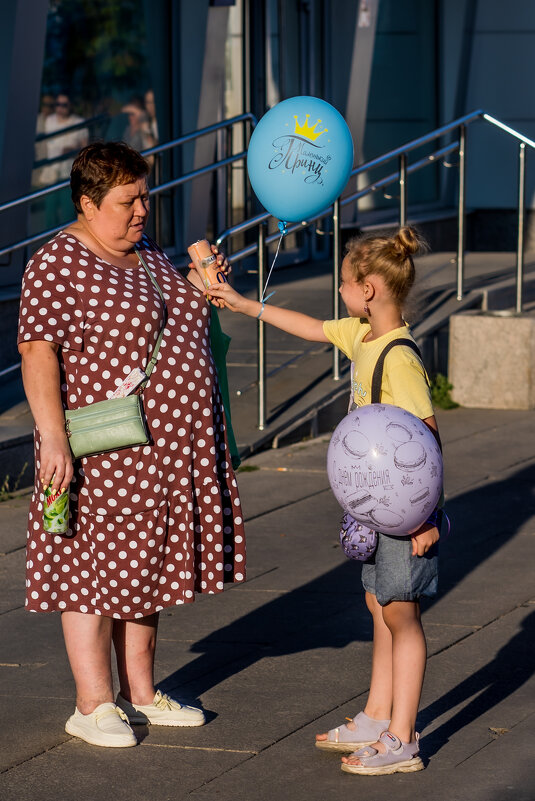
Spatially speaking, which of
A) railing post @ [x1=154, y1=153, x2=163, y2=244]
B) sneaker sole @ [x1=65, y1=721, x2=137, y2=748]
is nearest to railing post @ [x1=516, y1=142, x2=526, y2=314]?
railing post @ [x1=154, y1=153, x2=163, y2=244]

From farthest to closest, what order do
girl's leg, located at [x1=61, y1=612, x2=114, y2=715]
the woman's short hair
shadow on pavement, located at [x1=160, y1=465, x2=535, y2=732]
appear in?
shadow on pavement, located at [x1=160, y1=465, x2=535, y2=732] → girl's leg, located at [x1=61, y1=612, x2=114, y2=715] → the woman's short hair

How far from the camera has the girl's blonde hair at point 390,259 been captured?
13.1 feet

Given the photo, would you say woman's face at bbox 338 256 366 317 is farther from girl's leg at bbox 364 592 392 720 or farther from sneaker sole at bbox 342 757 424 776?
sneaker sole at bbox 342 757 424 776

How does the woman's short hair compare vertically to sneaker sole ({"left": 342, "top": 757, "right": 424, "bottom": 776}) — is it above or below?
above

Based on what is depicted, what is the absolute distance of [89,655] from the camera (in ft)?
14.0

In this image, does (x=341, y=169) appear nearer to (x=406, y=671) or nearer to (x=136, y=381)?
(x=136, y=381)

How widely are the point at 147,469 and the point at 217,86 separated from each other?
8143 millimetres

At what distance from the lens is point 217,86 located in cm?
1186

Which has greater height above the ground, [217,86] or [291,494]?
[217,86]

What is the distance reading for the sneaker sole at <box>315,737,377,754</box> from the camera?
411 cm

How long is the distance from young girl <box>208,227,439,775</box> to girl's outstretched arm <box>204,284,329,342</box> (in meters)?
0.34

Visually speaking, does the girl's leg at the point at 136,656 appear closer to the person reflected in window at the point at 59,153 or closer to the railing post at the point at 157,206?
the railing post at the point at 157,206

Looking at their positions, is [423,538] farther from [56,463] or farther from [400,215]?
[400,215]

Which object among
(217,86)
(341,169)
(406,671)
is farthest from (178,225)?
(406,671)
